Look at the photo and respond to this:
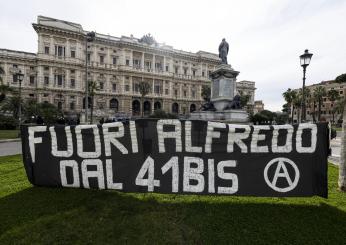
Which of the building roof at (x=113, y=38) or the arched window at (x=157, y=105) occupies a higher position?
the building roof at (x=113, y=38)

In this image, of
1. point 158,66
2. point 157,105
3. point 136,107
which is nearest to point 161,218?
point 136,107

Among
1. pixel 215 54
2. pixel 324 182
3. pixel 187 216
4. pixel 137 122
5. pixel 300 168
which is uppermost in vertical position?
pixel 215 54

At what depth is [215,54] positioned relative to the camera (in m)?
70.0

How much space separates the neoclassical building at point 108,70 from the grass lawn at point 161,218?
4437 cm

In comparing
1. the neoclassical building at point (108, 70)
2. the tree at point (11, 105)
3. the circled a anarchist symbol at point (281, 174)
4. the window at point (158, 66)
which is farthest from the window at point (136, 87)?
the circled a anarchist symbol at point (281, 174)

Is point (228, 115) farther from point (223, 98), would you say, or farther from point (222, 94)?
point (222, 94)

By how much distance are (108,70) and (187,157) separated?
178 ft

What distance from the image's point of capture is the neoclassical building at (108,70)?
4669 cm

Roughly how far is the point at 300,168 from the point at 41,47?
184 feet

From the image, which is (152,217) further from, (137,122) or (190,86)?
(190,86)

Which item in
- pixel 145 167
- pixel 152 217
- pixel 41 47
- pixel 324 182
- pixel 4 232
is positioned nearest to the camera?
pixel 4 232

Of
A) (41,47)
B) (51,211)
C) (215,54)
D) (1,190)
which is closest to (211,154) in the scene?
(51,211)

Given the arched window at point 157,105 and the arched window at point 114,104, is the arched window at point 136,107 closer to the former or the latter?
the arched window at point 114,104

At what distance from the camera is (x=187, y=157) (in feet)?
16.3
